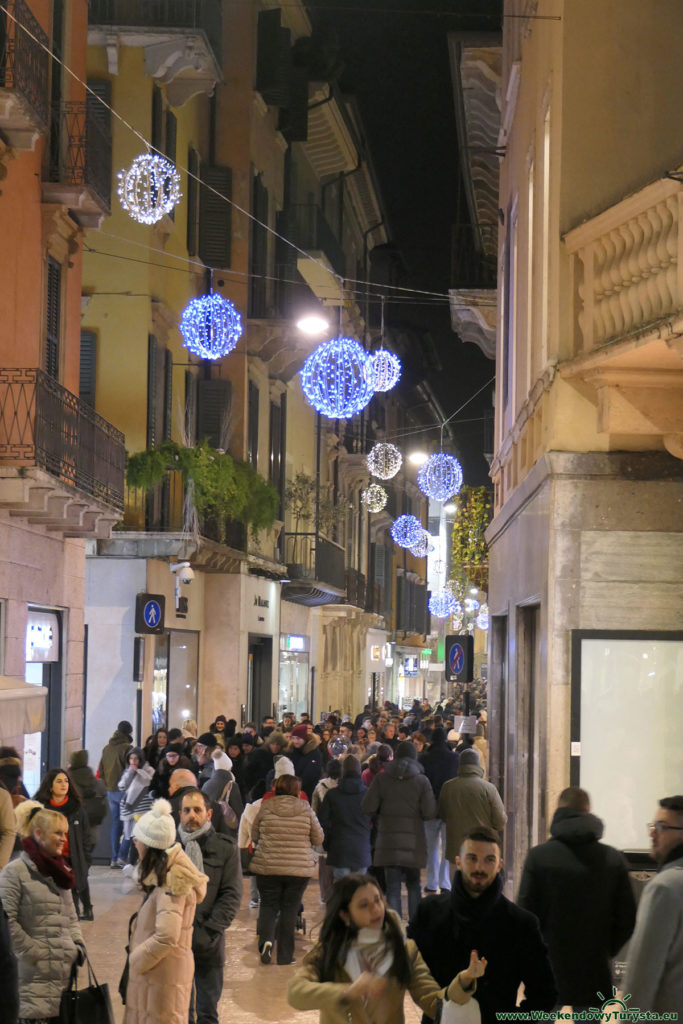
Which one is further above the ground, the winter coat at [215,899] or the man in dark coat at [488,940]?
the man in dark coat at [488,940]

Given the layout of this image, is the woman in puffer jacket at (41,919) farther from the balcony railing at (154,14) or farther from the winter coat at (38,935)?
the balcony railing at (154,14)

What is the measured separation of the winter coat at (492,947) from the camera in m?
6.47

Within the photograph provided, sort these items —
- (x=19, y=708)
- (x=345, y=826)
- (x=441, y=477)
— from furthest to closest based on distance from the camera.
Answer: (x=441, y=477) < (x=345, y=826) < (x=19, y=708)

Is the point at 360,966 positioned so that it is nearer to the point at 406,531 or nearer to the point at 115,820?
the point at 115,820

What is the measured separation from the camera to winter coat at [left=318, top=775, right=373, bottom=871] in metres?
15.5

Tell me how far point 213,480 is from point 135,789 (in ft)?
32.2

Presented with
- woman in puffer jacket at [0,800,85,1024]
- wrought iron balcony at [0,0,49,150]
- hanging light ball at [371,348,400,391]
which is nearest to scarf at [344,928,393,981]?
woman in puffer jacket at [0,800,85,1024]

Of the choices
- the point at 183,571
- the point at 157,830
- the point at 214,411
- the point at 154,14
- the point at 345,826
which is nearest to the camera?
the point at 157,830

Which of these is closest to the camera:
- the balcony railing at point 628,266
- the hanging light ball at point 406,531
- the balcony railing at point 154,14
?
the balcony railing at point 628,266

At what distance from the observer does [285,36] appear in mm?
33156

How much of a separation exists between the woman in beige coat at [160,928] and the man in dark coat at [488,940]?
2.11m

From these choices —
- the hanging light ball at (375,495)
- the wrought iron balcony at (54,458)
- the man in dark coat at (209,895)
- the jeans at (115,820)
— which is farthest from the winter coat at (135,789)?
the hanging light ball at (375,495)

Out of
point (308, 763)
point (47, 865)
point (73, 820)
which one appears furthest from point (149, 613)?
point (47, 865)

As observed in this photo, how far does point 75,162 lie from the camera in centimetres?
2023
